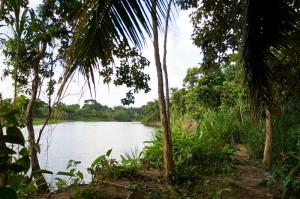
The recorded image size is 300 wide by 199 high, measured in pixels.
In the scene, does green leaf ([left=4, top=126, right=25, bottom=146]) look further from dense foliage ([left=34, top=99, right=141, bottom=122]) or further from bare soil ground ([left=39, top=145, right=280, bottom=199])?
bare soil ground ([left=39, top=145, right=280, bottom=199])

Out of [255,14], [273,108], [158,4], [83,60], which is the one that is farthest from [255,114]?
[83,60]

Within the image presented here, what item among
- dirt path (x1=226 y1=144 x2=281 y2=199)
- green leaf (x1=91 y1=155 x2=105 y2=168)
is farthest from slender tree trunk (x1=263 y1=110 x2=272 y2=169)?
green leaf (x1=91 y1=155 x2=105 y2=168)

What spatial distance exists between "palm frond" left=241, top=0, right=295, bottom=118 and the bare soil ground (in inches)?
37.5

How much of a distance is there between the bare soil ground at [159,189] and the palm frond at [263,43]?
0.95 m

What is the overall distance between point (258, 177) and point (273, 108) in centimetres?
176

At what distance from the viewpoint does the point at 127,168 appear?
12.5 ft

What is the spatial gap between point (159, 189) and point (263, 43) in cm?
182

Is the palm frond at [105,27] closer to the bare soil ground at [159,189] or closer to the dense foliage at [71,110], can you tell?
the dense foliage at [71,110]

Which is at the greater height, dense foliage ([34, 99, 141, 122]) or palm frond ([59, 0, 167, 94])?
palm frond ([59, 0, 167, 94])

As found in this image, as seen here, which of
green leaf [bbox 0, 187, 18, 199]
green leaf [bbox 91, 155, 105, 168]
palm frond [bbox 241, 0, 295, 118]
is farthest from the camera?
green leaf [bbox 91, 155, 105, 168]

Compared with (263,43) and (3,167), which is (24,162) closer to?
(3,167)

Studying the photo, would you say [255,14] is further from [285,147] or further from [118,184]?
[285,147]

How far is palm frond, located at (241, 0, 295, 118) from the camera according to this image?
2.59 meters

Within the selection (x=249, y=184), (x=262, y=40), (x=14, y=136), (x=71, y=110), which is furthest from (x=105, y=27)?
(x=249, y=184)
